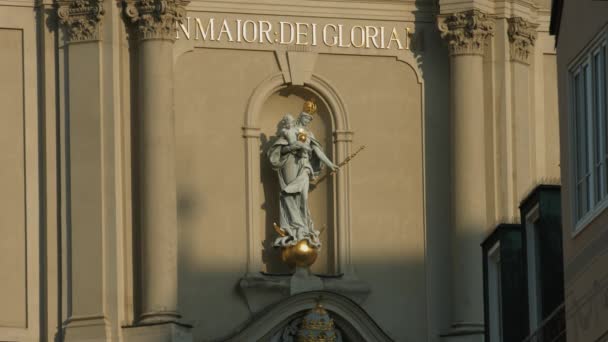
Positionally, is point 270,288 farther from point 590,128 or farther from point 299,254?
point 590,128

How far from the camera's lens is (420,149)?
35.8 m

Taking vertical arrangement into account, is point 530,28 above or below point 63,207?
above

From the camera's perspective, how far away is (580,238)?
20.3 meters

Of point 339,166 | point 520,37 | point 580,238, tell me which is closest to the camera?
point 580,238

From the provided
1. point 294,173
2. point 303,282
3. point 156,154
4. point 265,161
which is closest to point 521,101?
point 294,173

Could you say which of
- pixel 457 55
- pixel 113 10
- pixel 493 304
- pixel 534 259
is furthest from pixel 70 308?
pixel 534 259

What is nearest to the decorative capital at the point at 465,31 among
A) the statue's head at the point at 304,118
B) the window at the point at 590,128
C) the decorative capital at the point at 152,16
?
the statue's head at the point at 304,118

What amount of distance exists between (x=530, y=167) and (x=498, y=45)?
1671 mm

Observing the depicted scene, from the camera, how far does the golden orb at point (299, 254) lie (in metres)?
34.7

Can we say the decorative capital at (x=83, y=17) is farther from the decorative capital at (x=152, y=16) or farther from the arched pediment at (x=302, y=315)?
the arched pediment at (x=302, y=315)

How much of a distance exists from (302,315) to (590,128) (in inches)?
549

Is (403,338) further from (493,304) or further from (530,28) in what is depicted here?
(493,304)

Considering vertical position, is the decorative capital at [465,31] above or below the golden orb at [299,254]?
above

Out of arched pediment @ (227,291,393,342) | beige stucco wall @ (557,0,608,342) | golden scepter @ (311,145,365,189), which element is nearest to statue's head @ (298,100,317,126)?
golden scepter @ (311,145,365,189)
